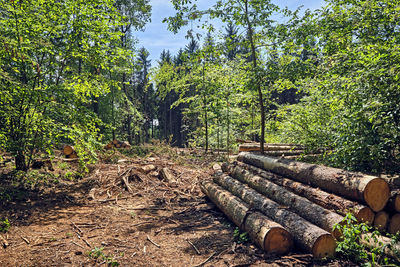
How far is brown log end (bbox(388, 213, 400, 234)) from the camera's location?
4129mm

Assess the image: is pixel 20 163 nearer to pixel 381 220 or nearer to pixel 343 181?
pixel 343 181

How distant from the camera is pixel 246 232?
464 cm

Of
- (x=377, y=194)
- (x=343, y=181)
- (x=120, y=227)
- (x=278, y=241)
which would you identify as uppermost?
(x=343, y=181)

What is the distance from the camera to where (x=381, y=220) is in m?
4.19

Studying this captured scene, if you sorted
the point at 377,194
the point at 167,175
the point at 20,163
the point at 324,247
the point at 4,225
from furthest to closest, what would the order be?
the point at 167,175 < the point at 20,163 < the point at 4,225 < the point at 377,194 < the point at 324,247

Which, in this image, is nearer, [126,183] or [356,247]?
[356,247]

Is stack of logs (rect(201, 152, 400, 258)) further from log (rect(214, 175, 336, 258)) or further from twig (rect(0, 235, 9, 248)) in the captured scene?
twig (rect(0, 235, 9, 248))

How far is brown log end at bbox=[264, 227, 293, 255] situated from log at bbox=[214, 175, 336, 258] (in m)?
0.14

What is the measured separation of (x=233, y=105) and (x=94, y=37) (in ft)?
28.1

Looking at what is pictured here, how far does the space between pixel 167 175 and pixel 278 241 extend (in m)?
5.97

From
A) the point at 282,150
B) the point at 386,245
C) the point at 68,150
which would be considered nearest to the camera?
the point at 386,245

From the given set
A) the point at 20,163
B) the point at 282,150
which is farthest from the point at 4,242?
the point at 282,150

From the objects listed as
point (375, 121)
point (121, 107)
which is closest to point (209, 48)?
point (375, 121)

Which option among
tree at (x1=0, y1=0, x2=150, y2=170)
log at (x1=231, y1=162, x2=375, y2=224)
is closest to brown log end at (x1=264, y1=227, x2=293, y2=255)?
log at (x1=231, y1=162, x2=375, y2=224)
